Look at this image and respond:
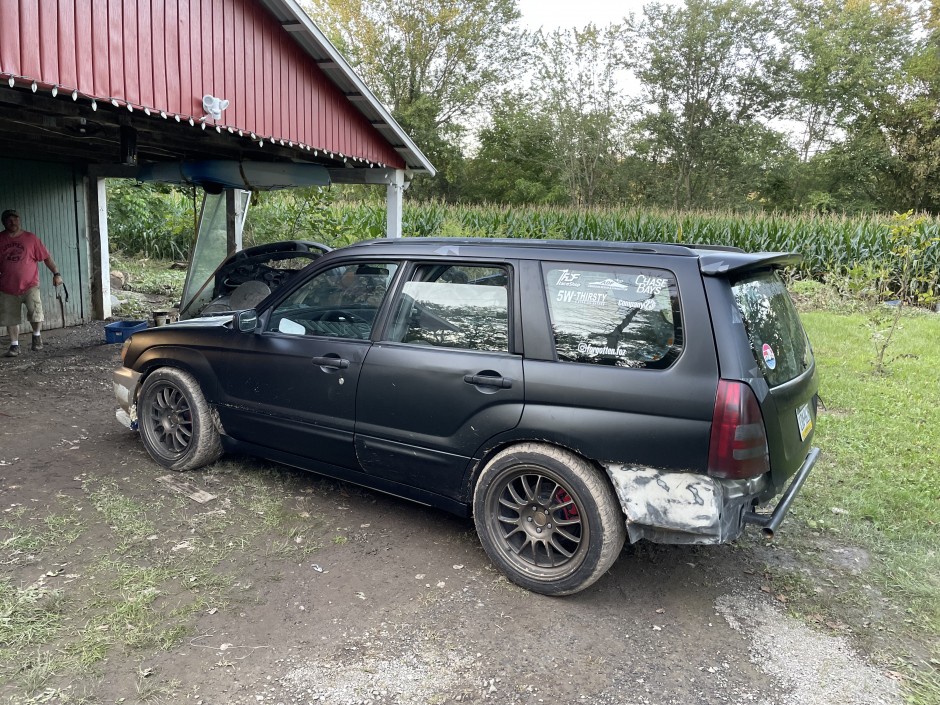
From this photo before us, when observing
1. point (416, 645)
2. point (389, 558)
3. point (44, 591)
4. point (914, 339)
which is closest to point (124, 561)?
point (44, 591)

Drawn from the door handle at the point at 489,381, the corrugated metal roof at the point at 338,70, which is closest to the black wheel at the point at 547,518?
the door handle at the point at 489,381

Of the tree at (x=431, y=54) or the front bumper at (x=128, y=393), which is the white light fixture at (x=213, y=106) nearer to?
the front bumper at (x=128, y=393)

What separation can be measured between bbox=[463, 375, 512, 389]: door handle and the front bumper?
9.18 feet

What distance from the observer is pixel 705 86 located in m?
32.6

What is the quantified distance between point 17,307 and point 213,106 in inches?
173

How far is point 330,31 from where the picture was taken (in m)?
35.4

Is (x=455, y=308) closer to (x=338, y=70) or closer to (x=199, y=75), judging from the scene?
(x=199, y=75)

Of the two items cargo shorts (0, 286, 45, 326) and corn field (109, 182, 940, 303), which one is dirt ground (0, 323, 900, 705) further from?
corn field (109, 182, 940, 303)

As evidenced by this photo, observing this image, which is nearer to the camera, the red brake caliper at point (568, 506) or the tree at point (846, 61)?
the red brake caliper at point (568, 506)

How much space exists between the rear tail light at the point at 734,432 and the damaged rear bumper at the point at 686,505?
0.11 metres

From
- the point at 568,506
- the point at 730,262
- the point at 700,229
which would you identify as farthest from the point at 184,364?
the point at 700,229

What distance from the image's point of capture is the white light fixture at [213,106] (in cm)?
660

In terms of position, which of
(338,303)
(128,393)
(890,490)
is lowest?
(890,490)

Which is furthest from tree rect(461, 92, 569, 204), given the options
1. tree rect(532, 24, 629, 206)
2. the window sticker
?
the window sticker
